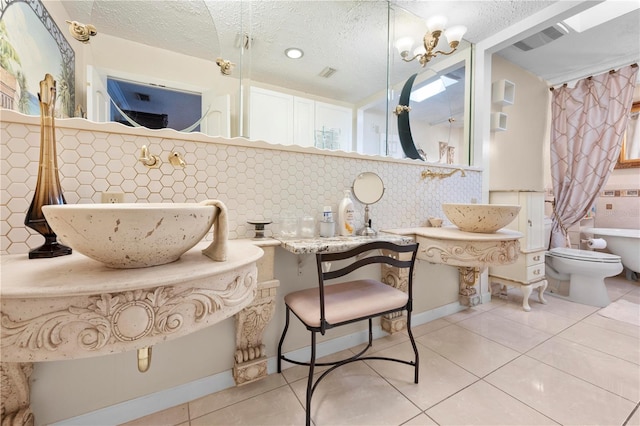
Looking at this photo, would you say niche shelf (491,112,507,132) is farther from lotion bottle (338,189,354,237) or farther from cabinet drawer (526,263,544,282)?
lotion bottle (338,189,354,237)

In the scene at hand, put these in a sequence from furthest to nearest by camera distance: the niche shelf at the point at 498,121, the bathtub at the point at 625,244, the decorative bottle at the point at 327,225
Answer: the bathtub at the point at 625,244
the niche shelf at the point at 498,121
the decorative bottle at the point at 327,225

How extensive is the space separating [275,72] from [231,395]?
199 cm

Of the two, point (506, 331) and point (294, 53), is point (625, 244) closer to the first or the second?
point (506, 331)

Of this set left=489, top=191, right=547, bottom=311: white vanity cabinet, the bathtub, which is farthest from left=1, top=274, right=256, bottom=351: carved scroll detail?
the bathtub

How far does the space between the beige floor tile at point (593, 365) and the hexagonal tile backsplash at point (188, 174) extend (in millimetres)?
1155

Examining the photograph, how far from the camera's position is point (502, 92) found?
2416mm

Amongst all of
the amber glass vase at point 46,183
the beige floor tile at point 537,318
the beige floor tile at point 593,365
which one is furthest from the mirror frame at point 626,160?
the amber glass vase at point 46,183

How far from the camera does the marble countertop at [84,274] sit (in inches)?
20.7

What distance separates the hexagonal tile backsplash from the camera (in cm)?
91

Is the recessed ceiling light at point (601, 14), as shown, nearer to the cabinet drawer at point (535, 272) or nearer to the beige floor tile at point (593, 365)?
the cabinet drawer at point (535, 272)

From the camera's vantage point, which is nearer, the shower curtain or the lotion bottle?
the lotion bottle

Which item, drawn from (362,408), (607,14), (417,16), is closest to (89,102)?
(362,408)

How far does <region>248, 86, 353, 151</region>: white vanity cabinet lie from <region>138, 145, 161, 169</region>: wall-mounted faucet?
64cm

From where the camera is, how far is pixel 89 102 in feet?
3.64
